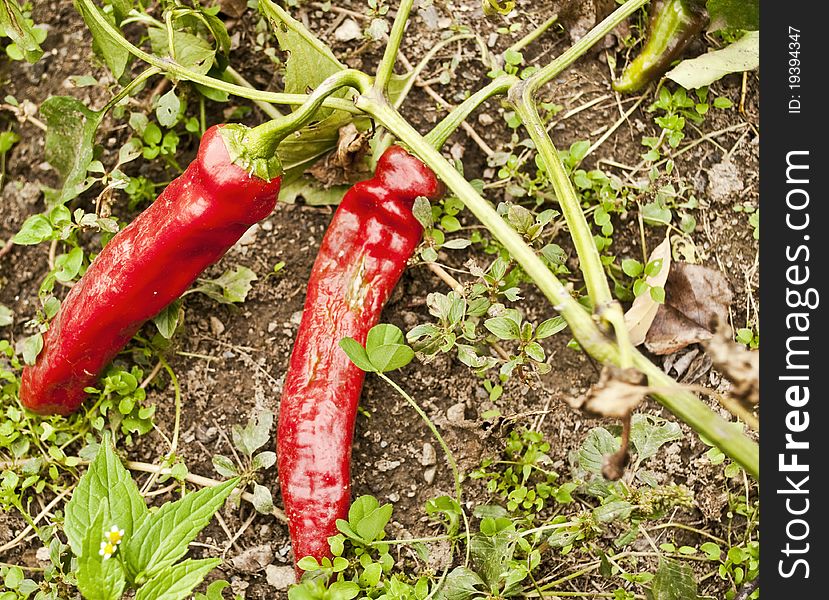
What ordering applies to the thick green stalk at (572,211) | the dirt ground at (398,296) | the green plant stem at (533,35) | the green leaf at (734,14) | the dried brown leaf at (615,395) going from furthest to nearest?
the green plant stem at (533,35) < the dirt ground at (398,296) < the green leaf at (734,14) < the thick green stalk at (572,211) < the dried brown leaf at (615,395)

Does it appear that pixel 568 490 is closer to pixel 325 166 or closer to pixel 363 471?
pixel 363 471

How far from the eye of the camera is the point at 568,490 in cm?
224

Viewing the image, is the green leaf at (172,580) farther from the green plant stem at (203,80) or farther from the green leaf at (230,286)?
the green plant stem at (203,80)

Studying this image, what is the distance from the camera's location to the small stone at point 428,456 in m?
2.31

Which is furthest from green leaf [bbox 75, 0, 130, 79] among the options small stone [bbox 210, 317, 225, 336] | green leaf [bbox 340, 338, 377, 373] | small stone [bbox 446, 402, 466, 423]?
small stone [bbox 446, 402, 466, 423]

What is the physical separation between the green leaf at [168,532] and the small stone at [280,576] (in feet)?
1.42

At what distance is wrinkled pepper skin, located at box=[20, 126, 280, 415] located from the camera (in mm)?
1975

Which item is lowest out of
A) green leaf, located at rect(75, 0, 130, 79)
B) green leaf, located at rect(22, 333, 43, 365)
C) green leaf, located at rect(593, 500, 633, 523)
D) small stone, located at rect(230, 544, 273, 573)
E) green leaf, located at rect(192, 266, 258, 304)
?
green leaf, located at rect(593, 500, 633, 523)

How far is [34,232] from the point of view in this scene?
2.28m

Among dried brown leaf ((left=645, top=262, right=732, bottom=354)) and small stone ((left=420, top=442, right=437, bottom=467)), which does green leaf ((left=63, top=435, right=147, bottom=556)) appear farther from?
dried brown leaf ((left=645, top=262, right=732, bottom=354))

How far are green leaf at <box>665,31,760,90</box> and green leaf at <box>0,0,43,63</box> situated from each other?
1.72 m

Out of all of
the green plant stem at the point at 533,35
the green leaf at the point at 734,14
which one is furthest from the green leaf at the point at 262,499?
the green leaf at the point at 734,14

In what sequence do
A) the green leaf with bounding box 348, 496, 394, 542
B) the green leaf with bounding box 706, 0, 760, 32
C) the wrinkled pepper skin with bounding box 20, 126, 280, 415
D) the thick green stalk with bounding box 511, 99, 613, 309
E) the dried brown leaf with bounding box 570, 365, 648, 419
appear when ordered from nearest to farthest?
the dried brown leaf with bounding box 570, 365, 648, 419, the thick green stalk with bounding box 511, 99, 613, 309, the wrinkled pepper skin with bounding box 20, 126, 280, 415, the green leaf with bounding box 348, 496, 394, 542, the green leaf with bounding box 706, 0, 760, 32
